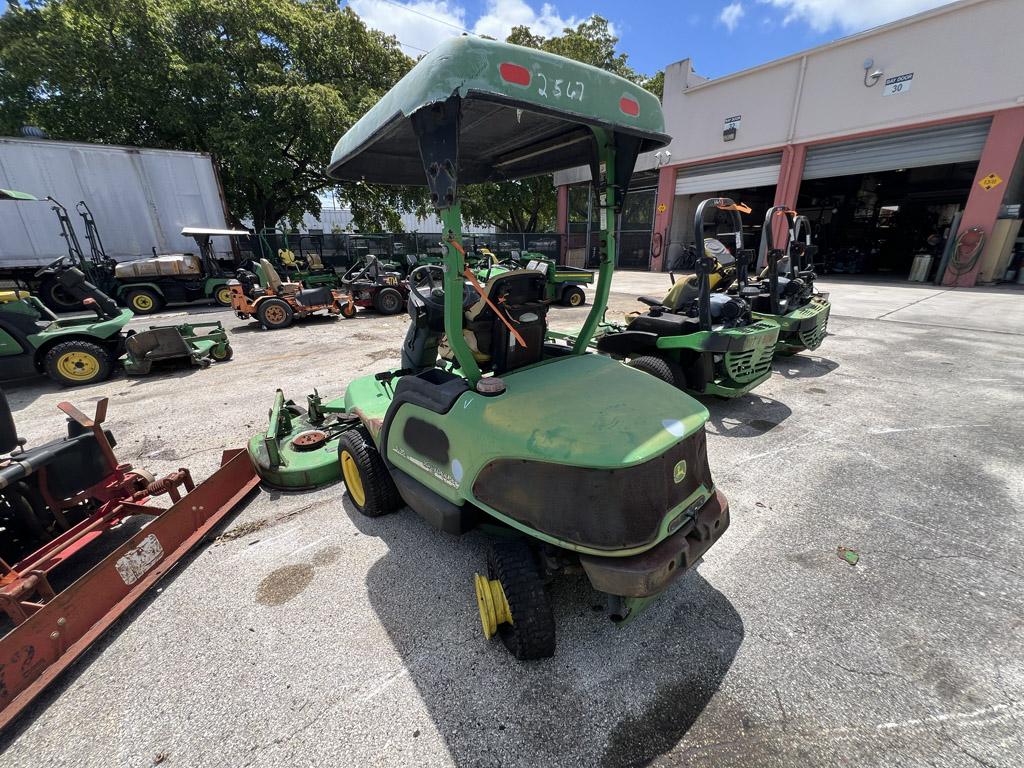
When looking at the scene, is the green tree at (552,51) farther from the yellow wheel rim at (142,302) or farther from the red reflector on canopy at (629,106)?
the red reflector on canopy at (629,106)

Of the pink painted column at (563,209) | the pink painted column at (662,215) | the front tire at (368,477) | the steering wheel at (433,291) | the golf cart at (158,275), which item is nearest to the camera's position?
the steering wheel at (433,291)

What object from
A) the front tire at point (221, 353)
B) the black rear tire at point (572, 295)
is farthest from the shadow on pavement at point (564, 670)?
the black rear tire at point (572, 295)

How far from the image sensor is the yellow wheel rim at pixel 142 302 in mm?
11703

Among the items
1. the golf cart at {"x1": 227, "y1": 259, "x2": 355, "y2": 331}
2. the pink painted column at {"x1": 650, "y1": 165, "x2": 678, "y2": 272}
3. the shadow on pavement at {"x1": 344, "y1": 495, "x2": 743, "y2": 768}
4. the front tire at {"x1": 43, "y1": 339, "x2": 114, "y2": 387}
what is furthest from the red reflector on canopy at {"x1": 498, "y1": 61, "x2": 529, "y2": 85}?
the pink painted column at {"x1": 650, "y1": 165, "x2": 678, "y2": 272}

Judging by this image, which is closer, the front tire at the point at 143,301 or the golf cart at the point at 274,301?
the golf cart at the point at 274,301

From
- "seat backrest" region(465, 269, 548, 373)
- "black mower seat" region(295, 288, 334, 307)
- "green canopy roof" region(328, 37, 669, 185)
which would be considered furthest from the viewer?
"black mower seat" region(295, 288, 334, 307)

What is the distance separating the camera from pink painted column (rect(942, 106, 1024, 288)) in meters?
12.1

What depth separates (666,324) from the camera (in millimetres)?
4730

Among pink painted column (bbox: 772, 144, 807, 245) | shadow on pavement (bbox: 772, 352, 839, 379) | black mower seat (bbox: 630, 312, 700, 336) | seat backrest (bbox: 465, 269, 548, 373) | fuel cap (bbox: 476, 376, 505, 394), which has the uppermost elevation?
pink painted column (bbox: 772, 144, 807, 245)

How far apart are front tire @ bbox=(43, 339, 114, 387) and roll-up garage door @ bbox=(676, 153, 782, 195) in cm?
2124

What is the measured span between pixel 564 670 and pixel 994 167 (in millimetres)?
19432

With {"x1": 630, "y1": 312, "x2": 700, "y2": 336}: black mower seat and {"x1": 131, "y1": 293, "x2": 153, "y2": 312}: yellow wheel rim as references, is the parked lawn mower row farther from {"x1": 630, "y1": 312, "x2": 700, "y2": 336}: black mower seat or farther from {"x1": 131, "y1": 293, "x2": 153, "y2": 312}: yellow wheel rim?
{"x1": 131, "y1": 293, "x2": 153, "y2": 312}: yellow wheel rim

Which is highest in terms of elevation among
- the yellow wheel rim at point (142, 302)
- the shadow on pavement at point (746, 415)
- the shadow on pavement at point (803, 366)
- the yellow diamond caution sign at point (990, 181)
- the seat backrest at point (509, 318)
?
the yellow diamond caution sign at point (990, 181)

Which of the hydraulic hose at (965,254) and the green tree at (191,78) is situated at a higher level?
the green tree at (191,78)
